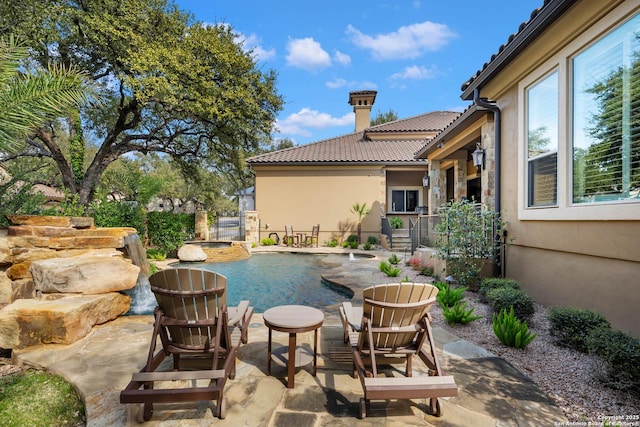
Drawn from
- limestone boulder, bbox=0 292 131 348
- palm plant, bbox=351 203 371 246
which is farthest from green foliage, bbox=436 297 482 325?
palm plant, bbox=351 203 371 246

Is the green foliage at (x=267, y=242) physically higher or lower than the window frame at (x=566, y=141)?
lower

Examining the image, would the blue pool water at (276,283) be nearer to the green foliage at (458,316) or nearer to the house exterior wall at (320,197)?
Result: the green foliage at (458,316)

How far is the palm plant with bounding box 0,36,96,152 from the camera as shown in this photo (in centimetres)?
269

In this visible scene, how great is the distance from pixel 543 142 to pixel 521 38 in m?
1.68

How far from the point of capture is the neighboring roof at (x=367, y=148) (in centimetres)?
1573

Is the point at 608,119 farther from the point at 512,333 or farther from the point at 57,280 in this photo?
the point at 57,280

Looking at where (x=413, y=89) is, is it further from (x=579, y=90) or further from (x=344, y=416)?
(x=344, y=416)

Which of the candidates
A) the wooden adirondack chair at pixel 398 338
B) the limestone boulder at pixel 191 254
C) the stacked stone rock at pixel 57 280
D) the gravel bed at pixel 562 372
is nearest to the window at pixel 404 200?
the limestone boulder at pixel 191 254

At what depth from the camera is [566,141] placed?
14.5ft

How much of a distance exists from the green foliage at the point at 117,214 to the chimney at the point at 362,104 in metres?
15.2

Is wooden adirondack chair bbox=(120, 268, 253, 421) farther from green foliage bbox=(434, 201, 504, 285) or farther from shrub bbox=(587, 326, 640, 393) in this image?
green foliage bbox=(434, 201, 504, 285)

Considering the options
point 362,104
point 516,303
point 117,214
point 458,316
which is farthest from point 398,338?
point 362,104

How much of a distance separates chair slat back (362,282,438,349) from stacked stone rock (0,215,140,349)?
368 centimetres

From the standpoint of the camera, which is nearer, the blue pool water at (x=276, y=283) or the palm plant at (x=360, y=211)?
the blue pool water at (x=276, y=283)
